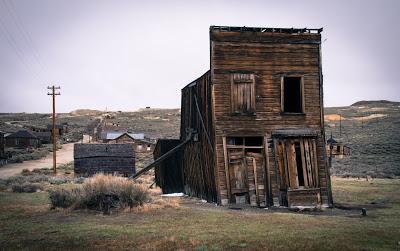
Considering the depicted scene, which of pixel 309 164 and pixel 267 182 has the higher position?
pixel 309 164

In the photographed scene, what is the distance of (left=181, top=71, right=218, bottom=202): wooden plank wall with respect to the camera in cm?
2028

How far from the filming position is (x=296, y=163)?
1991 cm

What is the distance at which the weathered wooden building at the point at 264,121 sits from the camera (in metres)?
19.4

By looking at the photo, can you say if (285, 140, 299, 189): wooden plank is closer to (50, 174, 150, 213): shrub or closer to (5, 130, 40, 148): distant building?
(50, 174, 150, 213): shrub

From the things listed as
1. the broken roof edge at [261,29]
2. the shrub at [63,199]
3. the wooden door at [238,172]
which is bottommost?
the shrub at [63,199]

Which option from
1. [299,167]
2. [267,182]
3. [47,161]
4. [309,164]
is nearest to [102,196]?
[267,182]

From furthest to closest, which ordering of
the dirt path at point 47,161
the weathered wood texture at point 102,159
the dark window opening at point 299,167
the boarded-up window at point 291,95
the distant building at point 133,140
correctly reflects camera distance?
the distant building at point 133,140 → the dirt path at point 47,161 → the weathered wood texture at point 102,159 → the boarded-up window at point 291,95 → the dark window opening at point 299,167

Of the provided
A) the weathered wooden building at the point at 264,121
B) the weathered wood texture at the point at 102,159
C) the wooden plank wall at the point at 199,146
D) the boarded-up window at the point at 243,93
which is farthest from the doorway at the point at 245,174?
the weathered wood texture at the point at 102,159

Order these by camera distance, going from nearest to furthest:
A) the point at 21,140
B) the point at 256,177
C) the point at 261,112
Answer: the point at 256,177, the point at 261,112, the point at 21,140

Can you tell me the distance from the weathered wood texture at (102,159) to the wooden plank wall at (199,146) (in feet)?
47.8

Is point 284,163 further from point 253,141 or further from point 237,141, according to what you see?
point 237,141

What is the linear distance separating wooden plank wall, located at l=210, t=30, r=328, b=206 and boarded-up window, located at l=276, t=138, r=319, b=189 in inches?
15.4

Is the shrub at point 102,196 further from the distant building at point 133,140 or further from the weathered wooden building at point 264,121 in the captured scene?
the distant building at point 133,140

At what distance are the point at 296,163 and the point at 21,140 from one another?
65.8m
